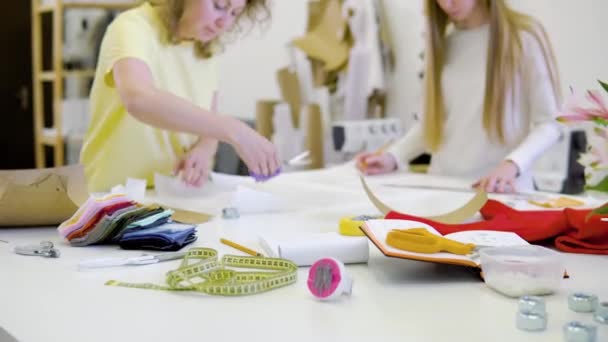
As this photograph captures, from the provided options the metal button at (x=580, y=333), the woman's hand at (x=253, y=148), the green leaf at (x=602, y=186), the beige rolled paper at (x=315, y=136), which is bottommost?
the beige rolled paper at (x=315, y=136)

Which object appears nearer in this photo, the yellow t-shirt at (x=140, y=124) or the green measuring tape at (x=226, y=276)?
the green measuring tape at (x=226, y=276)

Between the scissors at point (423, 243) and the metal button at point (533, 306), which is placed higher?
the scissors at point (423, 243)

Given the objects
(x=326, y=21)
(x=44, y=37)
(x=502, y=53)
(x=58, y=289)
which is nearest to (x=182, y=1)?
(x=502, y=53)


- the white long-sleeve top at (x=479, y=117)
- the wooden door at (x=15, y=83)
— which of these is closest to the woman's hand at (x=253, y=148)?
the white long-sleeve top at (x=479, y=117)

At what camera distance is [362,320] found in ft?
2.16

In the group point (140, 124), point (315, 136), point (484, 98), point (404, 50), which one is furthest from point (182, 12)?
point (404, 50)

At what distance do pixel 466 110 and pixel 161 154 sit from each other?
Answer: 2.60ft

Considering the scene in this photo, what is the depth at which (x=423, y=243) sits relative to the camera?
81cm

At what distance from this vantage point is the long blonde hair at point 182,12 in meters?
1.59

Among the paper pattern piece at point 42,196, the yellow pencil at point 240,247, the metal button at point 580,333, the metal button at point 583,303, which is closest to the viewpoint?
the metal button at point 580,333

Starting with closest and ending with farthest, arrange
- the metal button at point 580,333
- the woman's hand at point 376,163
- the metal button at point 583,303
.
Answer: the metal button at point 580,333, the metal button at point 583,303, the woman's hand at point 376,163

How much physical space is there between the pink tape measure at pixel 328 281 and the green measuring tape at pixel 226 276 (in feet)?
0.17

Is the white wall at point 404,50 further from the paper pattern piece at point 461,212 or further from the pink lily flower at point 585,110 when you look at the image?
the pink lily flower at point 585,110

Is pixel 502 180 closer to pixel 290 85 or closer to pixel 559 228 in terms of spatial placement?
pixel 559 228
